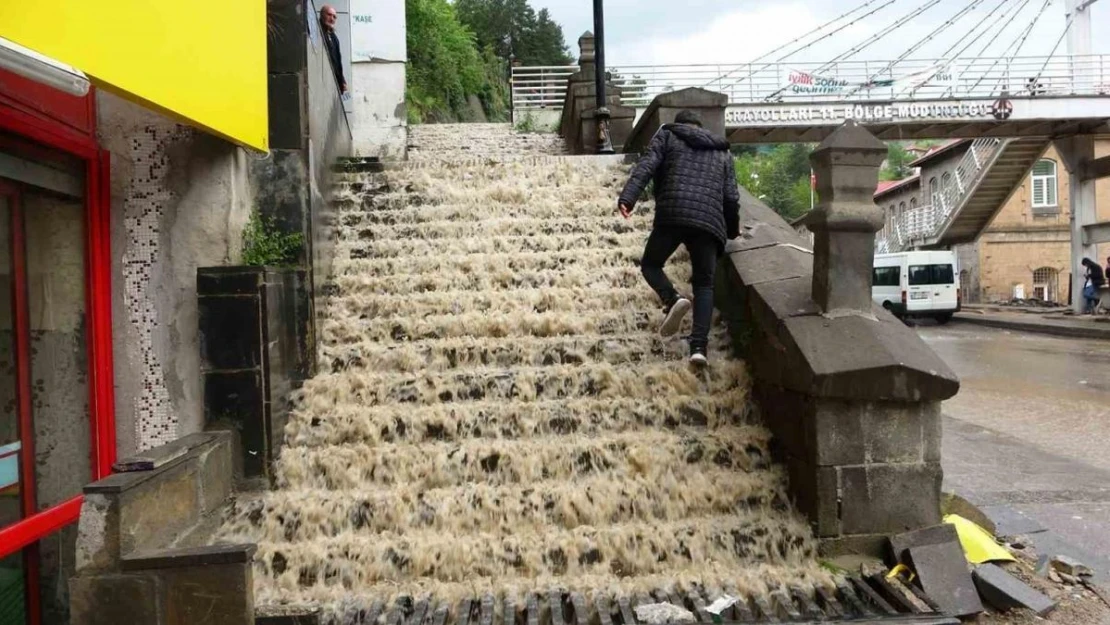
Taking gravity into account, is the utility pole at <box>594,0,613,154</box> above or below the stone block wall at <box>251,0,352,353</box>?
above

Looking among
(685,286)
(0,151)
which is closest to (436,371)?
(685,286)

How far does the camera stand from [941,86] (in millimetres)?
22031

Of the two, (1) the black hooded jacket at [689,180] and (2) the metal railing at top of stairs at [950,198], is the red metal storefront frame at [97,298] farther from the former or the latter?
(2) the metal railing at top of stairs at [950,198]

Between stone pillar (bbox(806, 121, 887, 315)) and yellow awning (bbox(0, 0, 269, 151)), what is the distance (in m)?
3.49

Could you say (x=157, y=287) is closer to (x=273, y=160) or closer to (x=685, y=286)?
(x=273, y=160)

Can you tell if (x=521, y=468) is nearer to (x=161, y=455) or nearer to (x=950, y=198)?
(x=161, y=455)

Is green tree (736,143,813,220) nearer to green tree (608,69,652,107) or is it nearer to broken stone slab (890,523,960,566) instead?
green tree (608,69,652,107)

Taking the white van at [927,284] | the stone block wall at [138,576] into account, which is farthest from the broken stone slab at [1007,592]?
the white van at [927,284]

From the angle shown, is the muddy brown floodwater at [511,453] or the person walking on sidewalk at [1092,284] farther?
the person walking on sidewalk at [1092,284]

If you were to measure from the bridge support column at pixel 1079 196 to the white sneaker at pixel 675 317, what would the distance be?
78.4 ft

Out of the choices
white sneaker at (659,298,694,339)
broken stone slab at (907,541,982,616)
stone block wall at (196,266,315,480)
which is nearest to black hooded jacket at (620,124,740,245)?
white sneaker at (659,298,694,339)

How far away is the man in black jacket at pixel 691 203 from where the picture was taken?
17.5 ft

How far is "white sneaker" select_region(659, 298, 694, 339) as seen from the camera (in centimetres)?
532

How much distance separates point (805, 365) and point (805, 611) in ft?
4.20
